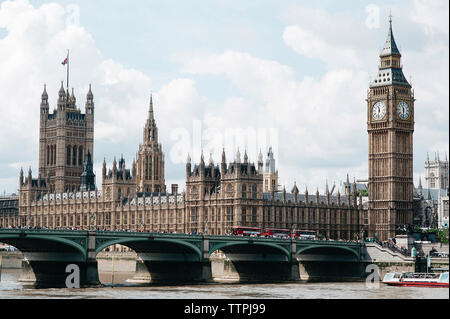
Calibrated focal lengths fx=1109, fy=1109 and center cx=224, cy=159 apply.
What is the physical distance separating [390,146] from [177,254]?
52766mm

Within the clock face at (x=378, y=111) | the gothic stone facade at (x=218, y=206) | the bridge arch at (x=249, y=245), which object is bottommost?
the bridge arch at (x=249, y=245)

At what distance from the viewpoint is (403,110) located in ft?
543

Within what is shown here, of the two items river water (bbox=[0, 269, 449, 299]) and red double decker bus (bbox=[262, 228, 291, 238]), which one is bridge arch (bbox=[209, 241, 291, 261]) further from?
red double decker bus (bbox=[262, 228, 291, 238])

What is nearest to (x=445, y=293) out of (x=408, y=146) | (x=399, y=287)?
(x=399, y=287)

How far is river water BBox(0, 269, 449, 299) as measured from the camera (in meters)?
96.7

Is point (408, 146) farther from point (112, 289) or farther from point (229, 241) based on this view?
point (112, 289)

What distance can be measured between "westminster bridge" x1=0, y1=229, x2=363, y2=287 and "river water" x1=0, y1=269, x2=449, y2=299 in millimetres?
3306

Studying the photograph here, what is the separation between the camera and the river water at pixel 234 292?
96.7 metres

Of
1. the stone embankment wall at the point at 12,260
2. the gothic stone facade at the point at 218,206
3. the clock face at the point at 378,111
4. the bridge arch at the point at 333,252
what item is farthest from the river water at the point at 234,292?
the stone embankment wall at the point at 12,260

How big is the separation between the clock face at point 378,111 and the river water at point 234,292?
51.2 metres

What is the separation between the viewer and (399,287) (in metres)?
112

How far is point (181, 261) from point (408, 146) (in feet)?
187

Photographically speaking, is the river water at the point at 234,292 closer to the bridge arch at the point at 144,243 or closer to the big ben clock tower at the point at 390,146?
the bridge arch at the point at 144,243
